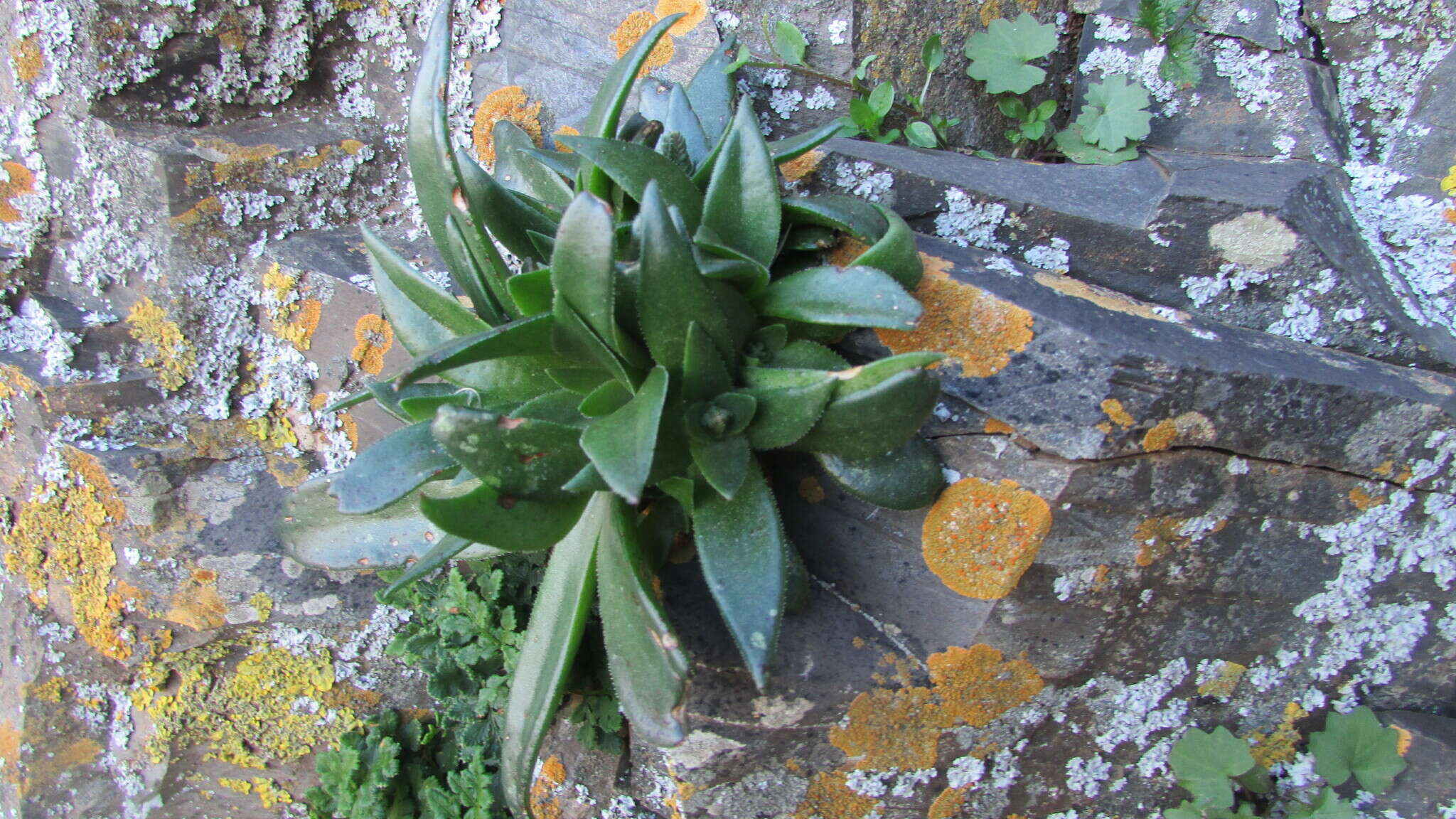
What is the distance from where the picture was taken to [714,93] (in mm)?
1597

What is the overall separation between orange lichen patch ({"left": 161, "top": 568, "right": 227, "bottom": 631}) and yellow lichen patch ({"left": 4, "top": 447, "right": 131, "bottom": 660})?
0.12 m

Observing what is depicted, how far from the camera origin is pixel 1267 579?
143cm

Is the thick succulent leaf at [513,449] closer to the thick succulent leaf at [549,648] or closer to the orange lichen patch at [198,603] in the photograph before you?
the thick succulent leaf at [549,648]

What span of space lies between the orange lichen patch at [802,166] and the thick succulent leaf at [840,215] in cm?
23

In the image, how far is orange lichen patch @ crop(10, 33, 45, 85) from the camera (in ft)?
6.07

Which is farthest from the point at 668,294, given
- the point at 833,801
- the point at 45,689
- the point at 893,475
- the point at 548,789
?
the point at 45,689

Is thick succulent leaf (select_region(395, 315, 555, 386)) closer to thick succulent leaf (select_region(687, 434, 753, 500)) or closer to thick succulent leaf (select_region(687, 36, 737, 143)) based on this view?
thick succulent leaf (select_region(687, 434, 753, 500))

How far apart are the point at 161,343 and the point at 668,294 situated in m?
1.46

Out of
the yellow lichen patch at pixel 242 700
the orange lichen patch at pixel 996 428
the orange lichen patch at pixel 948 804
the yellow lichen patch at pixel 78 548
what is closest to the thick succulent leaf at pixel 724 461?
the orange lichen patch at pixel 996 428

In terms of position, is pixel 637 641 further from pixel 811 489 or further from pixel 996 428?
pixel 996 428

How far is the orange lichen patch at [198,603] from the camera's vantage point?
1994 millimetres

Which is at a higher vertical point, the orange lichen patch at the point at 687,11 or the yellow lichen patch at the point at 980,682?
the orange lichen patch at the point at 687,11

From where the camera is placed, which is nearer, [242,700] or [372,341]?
[372,341]

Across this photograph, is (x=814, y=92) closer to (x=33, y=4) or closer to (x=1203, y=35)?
(x=1203, y=35)
